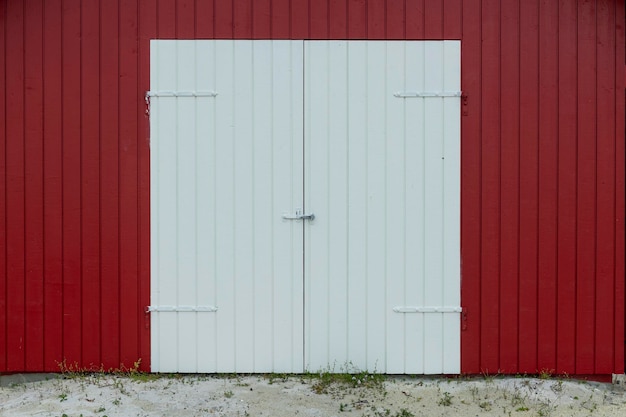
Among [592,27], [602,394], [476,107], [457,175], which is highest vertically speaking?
[592,27]

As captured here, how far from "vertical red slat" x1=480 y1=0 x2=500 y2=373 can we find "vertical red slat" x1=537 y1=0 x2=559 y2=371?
28cm

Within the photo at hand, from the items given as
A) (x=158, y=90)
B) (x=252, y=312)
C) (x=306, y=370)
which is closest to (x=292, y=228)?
(x=252, y=312)

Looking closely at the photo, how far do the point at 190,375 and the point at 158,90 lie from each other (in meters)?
1.92

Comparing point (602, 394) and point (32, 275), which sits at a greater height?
point (32, 275)

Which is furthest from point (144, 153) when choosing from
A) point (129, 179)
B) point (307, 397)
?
point (307, 397)

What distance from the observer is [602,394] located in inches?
192

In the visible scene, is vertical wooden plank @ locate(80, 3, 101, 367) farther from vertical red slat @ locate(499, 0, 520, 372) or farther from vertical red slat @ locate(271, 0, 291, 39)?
vertical red slat @ locate(499, 0, 520, 372)

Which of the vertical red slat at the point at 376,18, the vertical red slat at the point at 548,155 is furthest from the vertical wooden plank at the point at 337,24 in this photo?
the vertical red slat at the point at 548,155

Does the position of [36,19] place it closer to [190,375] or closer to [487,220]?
[190,375]

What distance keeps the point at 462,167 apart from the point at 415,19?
103cm

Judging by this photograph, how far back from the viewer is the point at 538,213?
5004mm

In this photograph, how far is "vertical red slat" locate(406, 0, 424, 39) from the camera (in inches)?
196

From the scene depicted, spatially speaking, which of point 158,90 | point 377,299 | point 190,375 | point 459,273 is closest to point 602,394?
point 459,273

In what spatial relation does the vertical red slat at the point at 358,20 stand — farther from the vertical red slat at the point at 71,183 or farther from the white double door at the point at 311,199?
the vertical red slat at the point at 71,183
